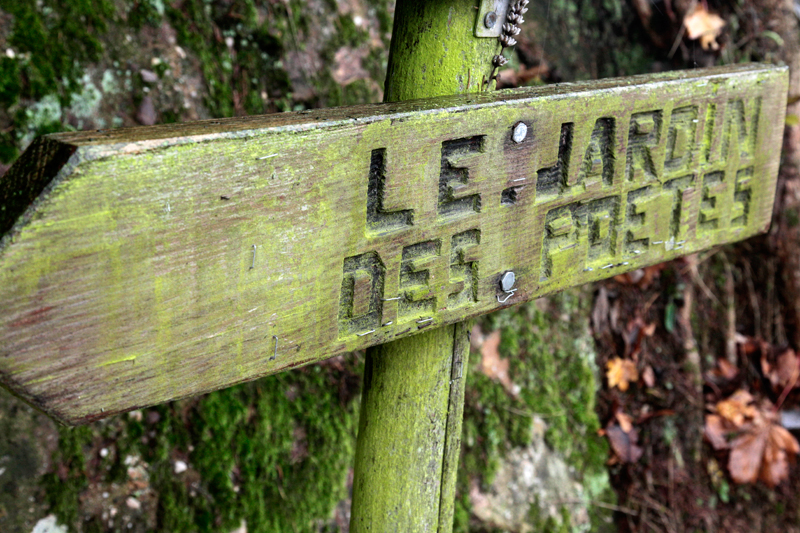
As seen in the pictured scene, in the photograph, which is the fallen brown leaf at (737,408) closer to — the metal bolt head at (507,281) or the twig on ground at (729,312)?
the twig on ground at (729,312)

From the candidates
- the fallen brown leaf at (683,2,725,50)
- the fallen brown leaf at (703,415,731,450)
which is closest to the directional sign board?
the fallen brown leaf at (683,2,725,50)

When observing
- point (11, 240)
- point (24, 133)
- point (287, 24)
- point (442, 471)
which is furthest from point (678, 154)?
point (24, 133)

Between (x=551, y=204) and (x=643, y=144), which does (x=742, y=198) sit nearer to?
(x=643, y=144)

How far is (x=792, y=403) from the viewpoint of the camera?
2.91 m

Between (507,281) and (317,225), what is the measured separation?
14.6 inches

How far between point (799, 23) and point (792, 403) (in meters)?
1.70

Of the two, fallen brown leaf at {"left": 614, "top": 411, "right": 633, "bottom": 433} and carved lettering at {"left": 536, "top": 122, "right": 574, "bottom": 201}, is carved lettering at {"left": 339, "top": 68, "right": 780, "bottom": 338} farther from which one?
fallen brown leaf at {"left": 614, "top": 411, "right": 633, "bottom": 433}

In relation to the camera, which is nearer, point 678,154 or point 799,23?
point 678,154

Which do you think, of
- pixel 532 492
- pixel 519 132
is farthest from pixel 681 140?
pixel 532 492

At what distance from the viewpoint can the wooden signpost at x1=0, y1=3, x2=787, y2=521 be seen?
66 centimetres

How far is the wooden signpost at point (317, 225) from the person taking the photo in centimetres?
66

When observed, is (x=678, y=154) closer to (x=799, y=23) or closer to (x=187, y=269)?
(x=187, y=269)

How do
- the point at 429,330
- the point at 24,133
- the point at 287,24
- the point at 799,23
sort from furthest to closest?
1. the point at 799,23
2. the point at 287,24
3. the point at 24,133
4. the point at 429,330

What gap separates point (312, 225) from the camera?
0.81 metres
